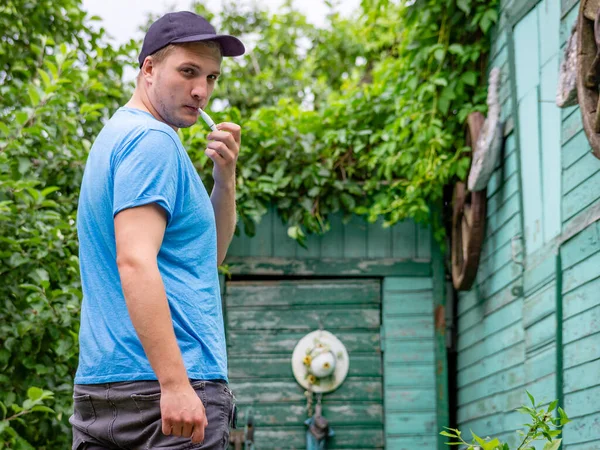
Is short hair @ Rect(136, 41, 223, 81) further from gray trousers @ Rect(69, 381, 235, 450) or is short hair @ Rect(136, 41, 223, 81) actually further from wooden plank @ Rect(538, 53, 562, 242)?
wooden plank @ Rect(538, 53, 562, 242)

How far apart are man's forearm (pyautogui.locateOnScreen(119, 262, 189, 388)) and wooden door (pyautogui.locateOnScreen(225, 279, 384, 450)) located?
438cm

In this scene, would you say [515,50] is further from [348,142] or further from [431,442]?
[431,442]

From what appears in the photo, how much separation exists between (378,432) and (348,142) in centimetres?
188

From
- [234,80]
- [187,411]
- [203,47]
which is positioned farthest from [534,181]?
[234,80]

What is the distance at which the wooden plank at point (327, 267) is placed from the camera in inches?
235

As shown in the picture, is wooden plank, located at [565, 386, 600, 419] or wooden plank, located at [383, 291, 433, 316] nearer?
wooden plank, located at [565, 386, 600, 419]

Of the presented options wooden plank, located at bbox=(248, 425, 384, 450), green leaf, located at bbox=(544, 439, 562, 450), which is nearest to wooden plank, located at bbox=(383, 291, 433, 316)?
wooden plank, located at bbox=(248, 425, 384, 450)

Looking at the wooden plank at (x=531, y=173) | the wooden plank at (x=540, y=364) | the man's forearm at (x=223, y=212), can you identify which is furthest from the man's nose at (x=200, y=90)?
the wooden plank at (x=531, y=173)

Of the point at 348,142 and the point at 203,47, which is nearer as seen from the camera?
the point at 203,47

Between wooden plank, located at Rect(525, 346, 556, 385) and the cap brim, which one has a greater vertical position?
the cap brim

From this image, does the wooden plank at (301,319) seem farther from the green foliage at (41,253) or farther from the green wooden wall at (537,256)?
the green foliage at (41,253)

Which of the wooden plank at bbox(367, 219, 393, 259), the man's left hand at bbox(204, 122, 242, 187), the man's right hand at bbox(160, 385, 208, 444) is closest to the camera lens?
the man's right hand at bbox(160, 385, 208, 444)

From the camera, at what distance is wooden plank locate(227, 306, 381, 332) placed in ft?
19.5

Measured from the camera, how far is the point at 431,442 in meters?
5.78
